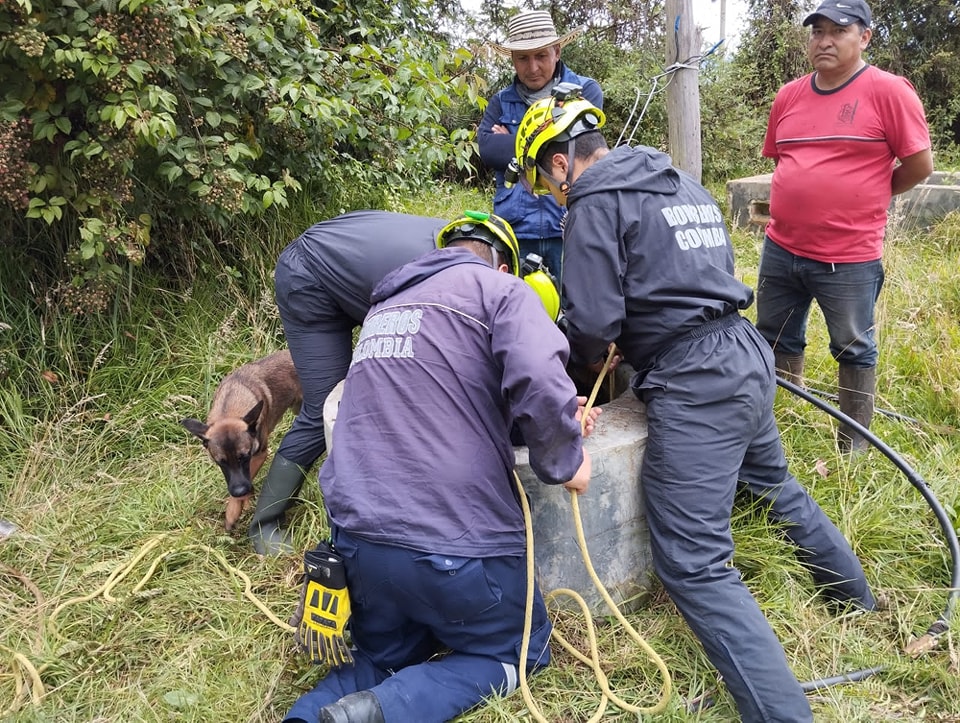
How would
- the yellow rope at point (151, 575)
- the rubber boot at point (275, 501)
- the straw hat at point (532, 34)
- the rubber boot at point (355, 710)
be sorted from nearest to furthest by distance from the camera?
1. the rubber boot at point (355, 710)
2. the yellow rope at point (151, 575)
3. the rubber boot at point (275, 501)
4. the straw hat at point (532, 34)

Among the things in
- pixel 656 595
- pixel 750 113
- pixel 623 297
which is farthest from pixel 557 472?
pixel 750 113

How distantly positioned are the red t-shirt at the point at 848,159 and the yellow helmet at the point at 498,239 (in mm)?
1602

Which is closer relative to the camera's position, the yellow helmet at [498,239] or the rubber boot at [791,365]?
the yellow helmet at [498,239]

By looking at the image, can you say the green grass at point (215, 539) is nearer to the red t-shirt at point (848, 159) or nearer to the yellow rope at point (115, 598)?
the yellow rope at point (115, 598)

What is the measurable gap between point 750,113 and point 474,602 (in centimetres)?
1226

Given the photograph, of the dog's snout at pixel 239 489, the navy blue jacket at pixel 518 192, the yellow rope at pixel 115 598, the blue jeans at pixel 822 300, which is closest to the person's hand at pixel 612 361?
the navy blue jacket at pixel 518 192

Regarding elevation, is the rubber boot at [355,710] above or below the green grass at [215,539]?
above

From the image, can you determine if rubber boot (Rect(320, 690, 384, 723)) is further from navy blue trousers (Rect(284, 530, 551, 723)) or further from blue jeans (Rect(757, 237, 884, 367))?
blue jeans (Rect(757, 237, 884, 367))

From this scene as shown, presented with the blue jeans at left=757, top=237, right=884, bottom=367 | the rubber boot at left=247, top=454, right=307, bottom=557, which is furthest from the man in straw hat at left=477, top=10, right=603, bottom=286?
the rubber boot at left=247, top=454, right=307, bottom=557

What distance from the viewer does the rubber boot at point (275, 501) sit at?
3701mm

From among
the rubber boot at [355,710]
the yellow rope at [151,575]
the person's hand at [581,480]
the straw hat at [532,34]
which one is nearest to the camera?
the rubber boot at [355,710]

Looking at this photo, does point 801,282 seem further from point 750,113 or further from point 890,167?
point 750,113

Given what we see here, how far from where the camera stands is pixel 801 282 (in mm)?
3980

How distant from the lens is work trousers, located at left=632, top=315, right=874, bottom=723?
8.14ft
